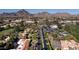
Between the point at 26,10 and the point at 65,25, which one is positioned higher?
the point at 26,10

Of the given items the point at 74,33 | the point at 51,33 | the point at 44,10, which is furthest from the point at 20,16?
the point at 74,33

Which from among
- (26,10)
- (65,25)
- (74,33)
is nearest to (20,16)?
(26,10)

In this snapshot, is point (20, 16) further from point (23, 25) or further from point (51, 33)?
point (51, 33)
